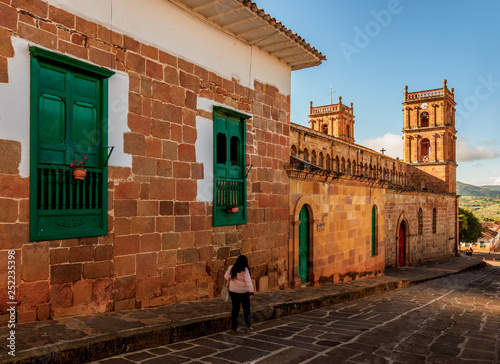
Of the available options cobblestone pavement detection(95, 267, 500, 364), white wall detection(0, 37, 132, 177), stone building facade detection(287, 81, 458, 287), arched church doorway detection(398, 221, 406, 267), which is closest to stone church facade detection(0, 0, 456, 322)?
white wall detection(0, 37, 132, 177)

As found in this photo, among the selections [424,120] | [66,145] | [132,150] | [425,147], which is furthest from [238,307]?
[424,120]

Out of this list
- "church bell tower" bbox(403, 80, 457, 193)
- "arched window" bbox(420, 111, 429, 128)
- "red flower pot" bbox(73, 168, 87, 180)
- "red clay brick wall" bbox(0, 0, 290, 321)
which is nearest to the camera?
"red clay brick wall" bbox(0, 0, 290, 321)

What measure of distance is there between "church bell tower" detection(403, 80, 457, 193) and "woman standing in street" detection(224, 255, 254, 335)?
38.6 m

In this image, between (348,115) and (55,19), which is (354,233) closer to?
(55,19)

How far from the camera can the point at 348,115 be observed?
48.7m

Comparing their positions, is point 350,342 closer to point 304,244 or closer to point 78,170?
point 78,170

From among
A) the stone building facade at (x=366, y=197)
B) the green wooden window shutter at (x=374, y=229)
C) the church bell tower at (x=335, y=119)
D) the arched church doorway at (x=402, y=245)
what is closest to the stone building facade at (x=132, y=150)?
the stone building facade at (x=366, y=197)

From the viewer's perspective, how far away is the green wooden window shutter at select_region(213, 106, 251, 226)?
7.57 meters

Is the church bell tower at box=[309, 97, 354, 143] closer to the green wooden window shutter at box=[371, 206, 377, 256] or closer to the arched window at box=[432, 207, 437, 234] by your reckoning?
the arched window at box=[432, 207, 437, 234]

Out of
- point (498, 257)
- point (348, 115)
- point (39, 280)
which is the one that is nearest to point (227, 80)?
point (39, 280)

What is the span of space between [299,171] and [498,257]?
151 feet

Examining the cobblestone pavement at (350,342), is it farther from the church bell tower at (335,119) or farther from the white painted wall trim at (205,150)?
the church bell tower at (335,119)

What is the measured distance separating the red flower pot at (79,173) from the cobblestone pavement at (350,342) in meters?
2.21

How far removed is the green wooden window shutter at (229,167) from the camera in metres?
7.57
